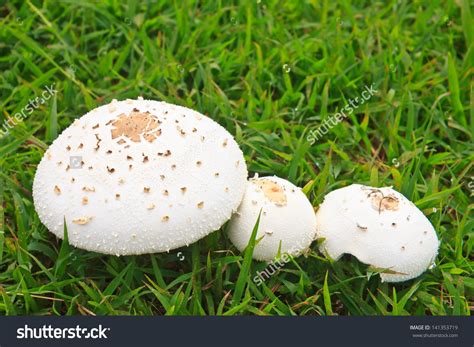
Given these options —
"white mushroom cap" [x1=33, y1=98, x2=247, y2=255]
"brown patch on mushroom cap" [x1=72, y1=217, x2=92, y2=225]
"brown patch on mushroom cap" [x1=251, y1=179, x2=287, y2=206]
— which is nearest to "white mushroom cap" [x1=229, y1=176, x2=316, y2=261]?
"brown patch on mushroom cap" [x1=251, y1=179, x2=287, y2=206]

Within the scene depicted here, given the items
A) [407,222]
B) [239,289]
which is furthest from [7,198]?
[407,222]

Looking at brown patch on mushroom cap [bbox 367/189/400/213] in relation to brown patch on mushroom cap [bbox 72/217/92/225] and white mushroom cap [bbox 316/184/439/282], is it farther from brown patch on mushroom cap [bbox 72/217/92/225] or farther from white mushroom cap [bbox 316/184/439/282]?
brown patch on mushroom cap [bbox 72/217/92/225]

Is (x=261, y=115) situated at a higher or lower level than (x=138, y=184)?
lower

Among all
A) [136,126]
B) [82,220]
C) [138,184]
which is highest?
[136,126]

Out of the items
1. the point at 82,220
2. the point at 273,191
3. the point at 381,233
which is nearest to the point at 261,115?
the point at 273,191

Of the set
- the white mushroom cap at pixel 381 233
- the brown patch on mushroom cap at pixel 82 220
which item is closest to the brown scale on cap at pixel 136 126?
the brown patch on mushroom cap at pixel 82 220

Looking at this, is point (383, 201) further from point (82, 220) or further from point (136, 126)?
point (82, 220)

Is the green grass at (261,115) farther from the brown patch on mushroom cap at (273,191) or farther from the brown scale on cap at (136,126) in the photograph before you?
the brown scale on cap at (136,126)
